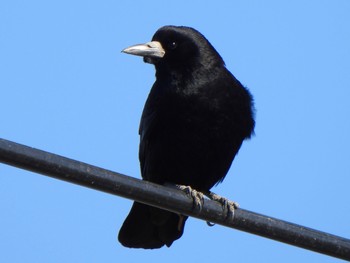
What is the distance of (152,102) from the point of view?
724cm

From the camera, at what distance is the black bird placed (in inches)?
276

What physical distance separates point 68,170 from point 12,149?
0.97ft

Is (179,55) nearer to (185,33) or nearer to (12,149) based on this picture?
(185,33)

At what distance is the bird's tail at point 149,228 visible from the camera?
23.0ft

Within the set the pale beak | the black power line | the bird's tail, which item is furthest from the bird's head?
the black power line

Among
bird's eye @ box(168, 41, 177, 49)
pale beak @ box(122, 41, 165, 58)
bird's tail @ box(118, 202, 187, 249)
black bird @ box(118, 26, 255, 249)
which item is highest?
bird's eye @ box(168, 41, 177, 49)

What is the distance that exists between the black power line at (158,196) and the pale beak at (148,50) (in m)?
Answer: 2.70

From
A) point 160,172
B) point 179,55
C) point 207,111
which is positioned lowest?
point 160,172

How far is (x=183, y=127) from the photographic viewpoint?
701 centimetres

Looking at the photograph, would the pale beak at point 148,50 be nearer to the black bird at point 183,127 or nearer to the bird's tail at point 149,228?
the black bird at point 183,127

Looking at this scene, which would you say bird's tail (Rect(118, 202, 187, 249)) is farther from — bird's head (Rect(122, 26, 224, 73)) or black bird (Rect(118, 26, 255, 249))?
bird's head (Rect(122, 26, 224, 73))

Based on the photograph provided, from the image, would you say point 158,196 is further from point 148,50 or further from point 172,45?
point 172,45

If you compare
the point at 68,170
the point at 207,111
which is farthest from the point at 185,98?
the point at 68,170

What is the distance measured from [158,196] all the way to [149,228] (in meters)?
2.84
